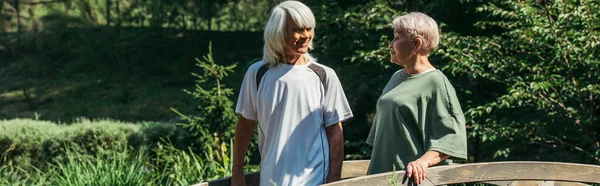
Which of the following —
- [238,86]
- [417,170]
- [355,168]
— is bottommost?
[238,86]

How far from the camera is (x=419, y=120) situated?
3.12 m

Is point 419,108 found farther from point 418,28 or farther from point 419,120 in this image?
point 418,28

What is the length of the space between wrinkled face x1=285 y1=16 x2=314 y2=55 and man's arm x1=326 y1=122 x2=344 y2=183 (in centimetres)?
32

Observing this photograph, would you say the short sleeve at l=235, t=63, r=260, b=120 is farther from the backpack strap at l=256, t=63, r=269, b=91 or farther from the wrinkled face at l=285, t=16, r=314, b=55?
the wrinkled face at l=285, t=16, r=314, b=55

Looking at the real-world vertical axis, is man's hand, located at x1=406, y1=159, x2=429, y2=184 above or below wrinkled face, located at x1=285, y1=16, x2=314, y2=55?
below

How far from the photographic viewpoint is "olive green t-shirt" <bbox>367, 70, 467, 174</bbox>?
121 inches

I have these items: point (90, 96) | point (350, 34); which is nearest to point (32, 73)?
point (90, 96)

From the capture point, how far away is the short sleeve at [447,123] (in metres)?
3.07

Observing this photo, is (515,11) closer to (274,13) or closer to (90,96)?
(274,13)

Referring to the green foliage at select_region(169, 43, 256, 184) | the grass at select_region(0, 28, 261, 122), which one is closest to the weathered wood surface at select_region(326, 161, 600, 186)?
the green foliage at select_region(169, 43, 256, 184)

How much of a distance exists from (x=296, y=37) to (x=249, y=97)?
1.03 ft

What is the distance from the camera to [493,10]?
7.61 meters

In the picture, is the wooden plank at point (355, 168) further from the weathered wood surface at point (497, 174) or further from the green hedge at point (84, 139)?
the green hedge at point (84, 139)

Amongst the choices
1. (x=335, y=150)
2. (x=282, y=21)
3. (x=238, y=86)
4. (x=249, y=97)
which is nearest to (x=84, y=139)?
(x=238, y=86)
